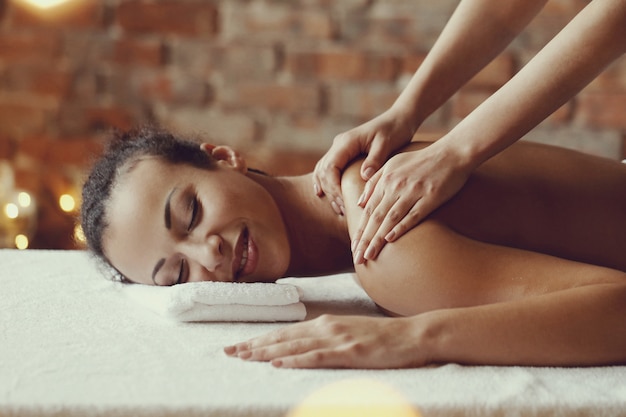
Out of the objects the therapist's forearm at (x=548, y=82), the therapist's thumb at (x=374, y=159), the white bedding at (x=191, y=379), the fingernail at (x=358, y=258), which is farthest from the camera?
the therapist's thumb at (x=374, y=159)

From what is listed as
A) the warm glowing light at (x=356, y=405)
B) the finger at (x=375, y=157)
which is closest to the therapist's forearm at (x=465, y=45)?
the finger at (x=375, y=157)

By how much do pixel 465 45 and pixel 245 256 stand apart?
1.89 ft

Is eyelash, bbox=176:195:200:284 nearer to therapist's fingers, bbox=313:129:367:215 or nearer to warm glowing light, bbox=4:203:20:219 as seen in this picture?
therapist's fingers, bbox=313:129:367:215

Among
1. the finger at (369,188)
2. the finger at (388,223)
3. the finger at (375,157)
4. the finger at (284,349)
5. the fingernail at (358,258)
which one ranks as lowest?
the finger at (284,349)

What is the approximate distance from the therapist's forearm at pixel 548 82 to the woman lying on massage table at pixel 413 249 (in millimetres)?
98

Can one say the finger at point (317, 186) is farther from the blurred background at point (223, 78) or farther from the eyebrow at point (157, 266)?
the blurred background at point (223, 78)

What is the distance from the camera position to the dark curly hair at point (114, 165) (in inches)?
54.5

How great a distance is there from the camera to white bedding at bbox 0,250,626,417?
820 mm

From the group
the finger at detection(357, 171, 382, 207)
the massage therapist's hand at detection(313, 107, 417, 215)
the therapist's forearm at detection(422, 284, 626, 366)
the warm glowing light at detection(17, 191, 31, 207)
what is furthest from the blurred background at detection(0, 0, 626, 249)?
the therapist's forearm at detection(422, 284, 626, 366)

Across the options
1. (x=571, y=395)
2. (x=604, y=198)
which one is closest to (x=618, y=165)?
(x=604, y=198)

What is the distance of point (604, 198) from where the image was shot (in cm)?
129

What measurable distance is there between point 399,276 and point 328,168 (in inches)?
12.0

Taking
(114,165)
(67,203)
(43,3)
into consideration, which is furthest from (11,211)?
(114,165)

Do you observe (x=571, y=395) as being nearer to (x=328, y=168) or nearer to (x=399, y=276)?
(x=399, y=276)
